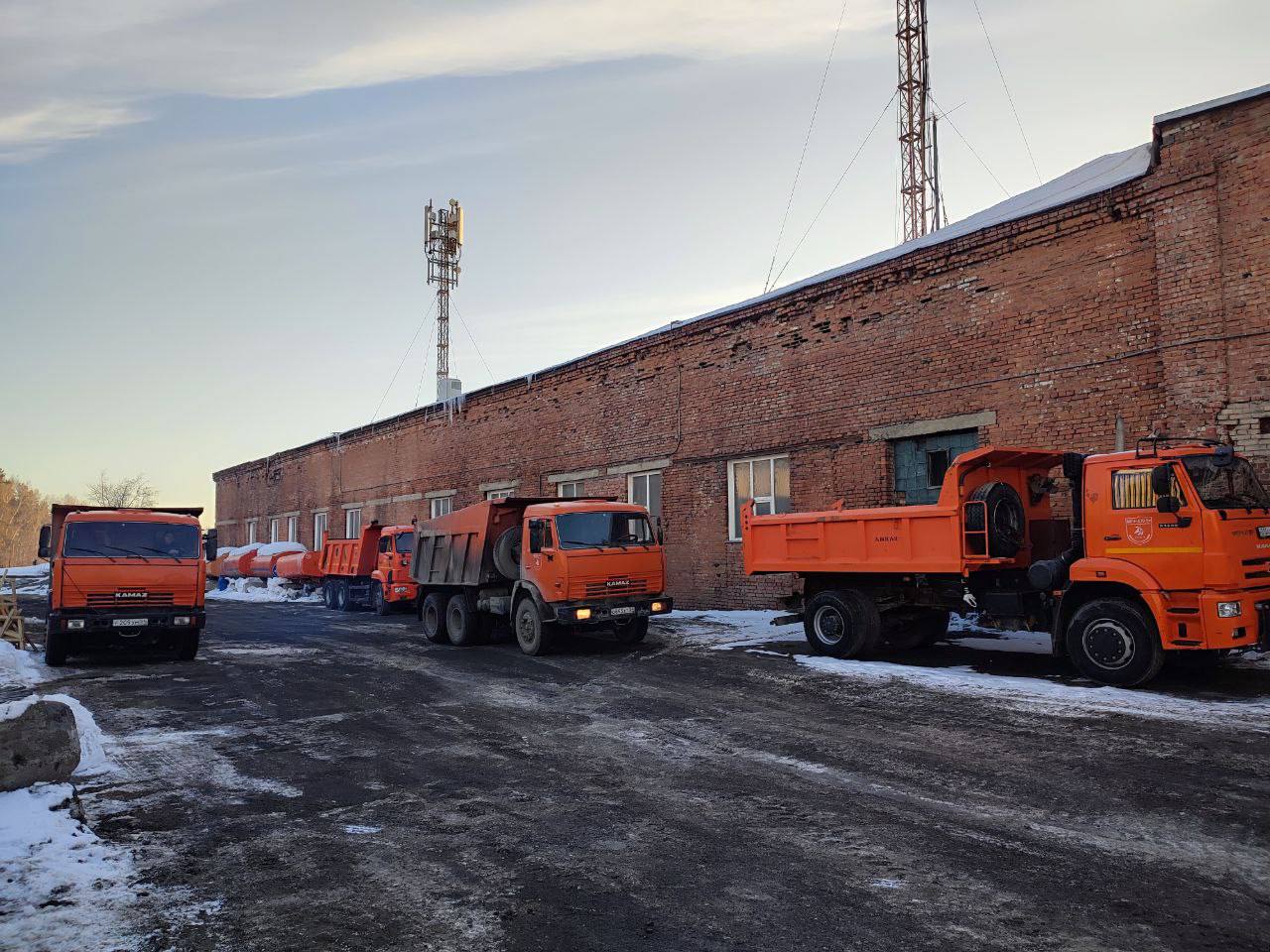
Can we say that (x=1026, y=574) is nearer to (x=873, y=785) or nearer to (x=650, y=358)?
(x=873, y=785)

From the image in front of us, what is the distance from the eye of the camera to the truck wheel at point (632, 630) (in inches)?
555

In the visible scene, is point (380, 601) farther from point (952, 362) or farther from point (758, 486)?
point (952, 362)

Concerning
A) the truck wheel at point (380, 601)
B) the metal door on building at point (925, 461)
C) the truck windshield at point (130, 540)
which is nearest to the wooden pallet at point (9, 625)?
the truck windshield at point (130, 540)

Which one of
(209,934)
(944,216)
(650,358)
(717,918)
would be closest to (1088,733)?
(717,918)

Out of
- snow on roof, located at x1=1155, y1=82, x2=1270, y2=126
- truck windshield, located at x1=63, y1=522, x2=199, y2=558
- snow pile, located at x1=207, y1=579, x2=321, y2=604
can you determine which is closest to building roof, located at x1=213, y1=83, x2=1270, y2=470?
snow on roof, located at x1=1155, y1=82, x2=1270, y2=126

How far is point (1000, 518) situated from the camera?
10727 mm

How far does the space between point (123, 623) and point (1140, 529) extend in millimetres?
13439

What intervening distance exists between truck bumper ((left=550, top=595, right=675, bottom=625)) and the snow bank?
22.9 ft

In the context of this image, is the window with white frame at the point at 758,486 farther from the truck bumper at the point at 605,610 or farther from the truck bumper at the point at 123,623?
the truck bumper at the point at 123,623

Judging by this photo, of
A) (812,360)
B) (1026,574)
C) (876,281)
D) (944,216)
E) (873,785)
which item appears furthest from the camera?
(944,216)

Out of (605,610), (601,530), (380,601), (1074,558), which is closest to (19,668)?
(605,610)

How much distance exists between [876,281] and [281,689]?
12323mm

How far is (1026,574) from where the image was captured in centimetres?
1025

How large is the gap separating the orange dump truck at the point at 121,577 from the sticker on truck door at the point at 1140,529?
1270 cm
